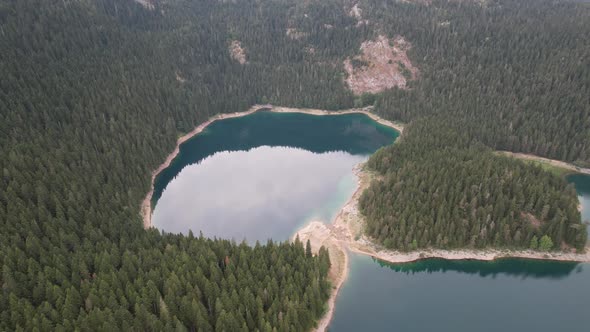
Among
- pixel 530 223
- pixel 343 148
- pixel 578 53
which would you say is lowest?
pixel 343 148

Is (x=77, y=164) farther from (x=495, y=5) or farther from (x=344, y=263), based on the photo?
(x=495, y=5)

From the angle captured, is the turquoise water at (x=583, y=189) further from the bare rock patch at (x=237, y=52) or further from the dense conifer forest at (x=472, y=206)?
the bare rock patch at (x=237, y=52)

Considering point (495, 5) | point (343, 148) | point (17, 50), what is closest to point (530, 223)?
point (343, 148)

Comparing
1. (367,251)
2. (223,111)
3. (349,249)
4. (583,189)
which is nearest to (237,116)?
(223,111)

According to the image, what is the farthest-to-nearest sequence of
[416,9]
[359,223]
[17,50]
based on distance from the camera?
[416,9]
[17,50]
[359,223]

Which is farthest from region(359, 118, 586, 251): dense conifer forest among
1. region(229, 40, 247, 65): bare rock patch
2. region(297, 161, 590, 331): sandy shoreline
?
region(229, 40, 247, 65): bare rock patch

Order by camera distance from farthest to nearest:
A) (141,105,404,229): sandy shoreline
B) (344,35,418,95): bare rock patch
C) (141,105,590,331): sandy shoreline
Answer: (344,35,418,95): bare rock patch, (141,105,404,229): sandy shoreline, (141,105,590,331): sandy shoreline

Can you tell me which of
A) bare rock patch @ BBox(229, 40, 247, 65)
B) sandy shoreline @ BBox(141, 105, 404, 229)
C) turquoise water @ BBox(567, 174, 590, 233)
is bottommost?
sandy shoreline @ BBox(141, 105, 404, 229)

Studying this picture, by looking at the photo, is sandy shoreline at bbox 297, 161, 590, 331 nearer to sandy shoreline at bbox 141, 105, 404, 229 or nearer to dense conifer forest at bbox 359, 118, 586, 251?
dense conifer forest at bbox 359, 118, 586, 251
